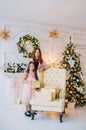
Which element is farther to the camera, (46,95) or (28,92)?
(28,92)

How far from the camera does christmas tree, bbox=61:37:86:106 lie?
6.10m

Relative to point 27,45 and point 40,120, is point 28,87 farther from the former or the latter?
point 27,45

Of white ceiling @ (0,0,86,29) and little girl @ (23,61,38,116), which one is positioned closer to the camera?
little girl @ (23,61,38,116)

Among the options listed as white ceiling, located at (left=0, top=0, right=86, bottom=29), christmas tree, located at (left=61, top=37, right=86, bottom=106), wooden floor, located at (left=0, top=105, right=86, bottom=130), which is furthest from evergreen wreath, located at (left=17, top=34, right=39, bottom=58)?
wooden floor, located at (left=0, top=105, right=86, bottom=130)

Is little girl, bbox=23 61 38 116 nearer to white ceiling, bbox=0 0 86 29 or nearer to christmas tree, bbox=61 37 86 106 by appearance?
christmas tree, bbox=61 37 86 106

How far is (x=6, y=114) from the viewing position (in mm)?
5133

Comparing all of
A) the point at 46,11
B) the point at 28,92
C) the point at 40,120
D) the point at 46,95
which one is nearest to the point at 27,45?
the point at 46,11

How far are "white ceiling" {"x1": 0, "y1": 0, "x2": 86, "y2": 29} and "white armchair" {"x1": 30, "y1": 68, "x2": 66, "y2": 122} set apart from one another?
1.66m

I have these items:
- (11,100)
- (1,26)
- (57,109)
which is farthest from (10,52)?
(57,109)

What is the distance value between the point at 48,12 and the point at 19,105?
279 cm

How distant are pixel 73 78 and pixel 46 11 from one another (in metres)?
2.06

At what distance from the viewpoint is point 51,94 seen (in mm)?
4887

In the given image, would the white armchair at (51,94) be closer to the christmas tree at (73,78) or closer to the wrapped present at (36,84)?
the wrapped present at (36,84)

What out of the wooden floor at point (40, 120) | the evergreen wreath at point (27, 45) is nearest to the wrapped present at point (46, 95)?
the wooden floor at point (40, 120)
